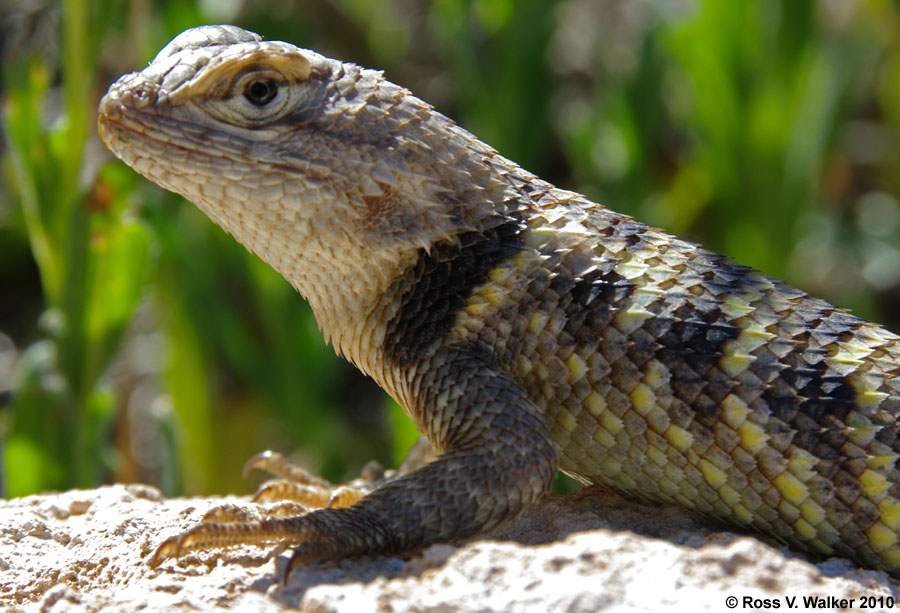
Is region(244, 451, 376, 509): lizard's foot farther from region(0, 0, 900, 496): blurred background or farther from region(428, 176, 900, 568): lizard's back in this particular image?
region(0, 0, 900, 496): blurred background

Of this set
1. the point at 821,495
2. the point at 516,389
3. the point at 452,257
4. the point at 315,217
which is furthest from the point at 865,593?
the point at 315,217

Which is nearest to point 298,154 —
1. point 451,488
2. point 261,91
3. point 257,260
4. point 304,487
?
point 261,91

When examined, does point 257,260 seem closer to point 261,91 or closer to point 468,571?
point 261,91

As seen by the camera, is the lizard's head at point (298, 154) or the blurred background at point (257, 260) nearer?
the lizard's head at point (298, 154)

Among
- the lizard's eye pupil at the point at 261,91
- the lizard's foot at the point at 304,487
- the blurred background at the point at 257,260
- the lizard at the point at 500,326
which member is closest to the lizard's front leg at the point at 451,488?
the lizard at the point at 500,326

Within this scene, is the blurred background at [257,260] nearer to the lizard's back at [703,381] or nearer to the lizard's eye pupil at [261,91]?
the lizard's eye pupil at [261,91]
